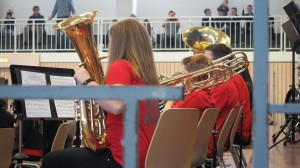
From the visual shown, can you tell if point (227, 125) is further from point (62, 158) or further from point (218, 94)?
point (62, 158)

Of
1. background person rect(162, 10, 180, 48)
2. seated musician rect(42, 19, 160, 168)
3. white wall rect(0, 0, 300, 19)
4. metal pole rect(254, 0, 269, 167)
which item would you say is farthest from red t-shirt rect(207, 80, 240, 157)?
white wall rect(0, 0, 300, 19)

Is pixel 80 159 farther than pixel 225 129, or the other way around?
pixel 225 129

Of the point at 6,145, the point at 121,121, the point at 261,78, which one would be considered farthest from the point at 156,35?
the point at 261,78

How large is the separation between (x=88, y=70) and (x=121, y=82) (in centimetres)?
25

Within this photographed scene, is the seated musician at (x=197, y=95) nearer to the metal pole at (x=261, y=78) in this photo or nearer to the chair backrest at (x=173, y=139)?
the chair backrest at (x=173, y=139)

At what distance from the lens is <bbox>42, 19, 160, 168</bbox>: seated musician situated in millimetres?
3064

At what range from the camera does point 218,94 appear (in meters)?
5.10

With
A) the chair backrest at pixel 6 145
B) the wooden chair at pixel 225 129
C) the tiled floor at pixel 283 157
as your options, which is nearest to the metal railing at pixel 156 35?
the tiled floor at pixel 283 157

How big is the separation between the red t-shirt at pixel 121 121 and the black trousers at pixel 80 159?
0.12ft

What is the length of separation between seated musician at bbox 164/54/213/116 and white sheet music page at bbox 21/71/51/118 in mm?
865

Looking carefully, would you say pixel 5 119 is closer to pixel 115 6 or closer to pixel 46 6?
pixel 115 6

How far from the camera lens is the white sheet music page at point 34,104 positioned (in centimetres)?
409

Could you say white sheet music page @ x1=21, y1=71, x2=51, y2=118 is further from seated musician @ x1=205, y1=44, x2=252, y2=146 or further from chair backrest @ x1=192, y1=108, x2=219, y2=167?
seated musician @ x1=205, y1=44, x2=252, y2=146

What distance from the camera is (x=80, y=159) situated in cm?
308
